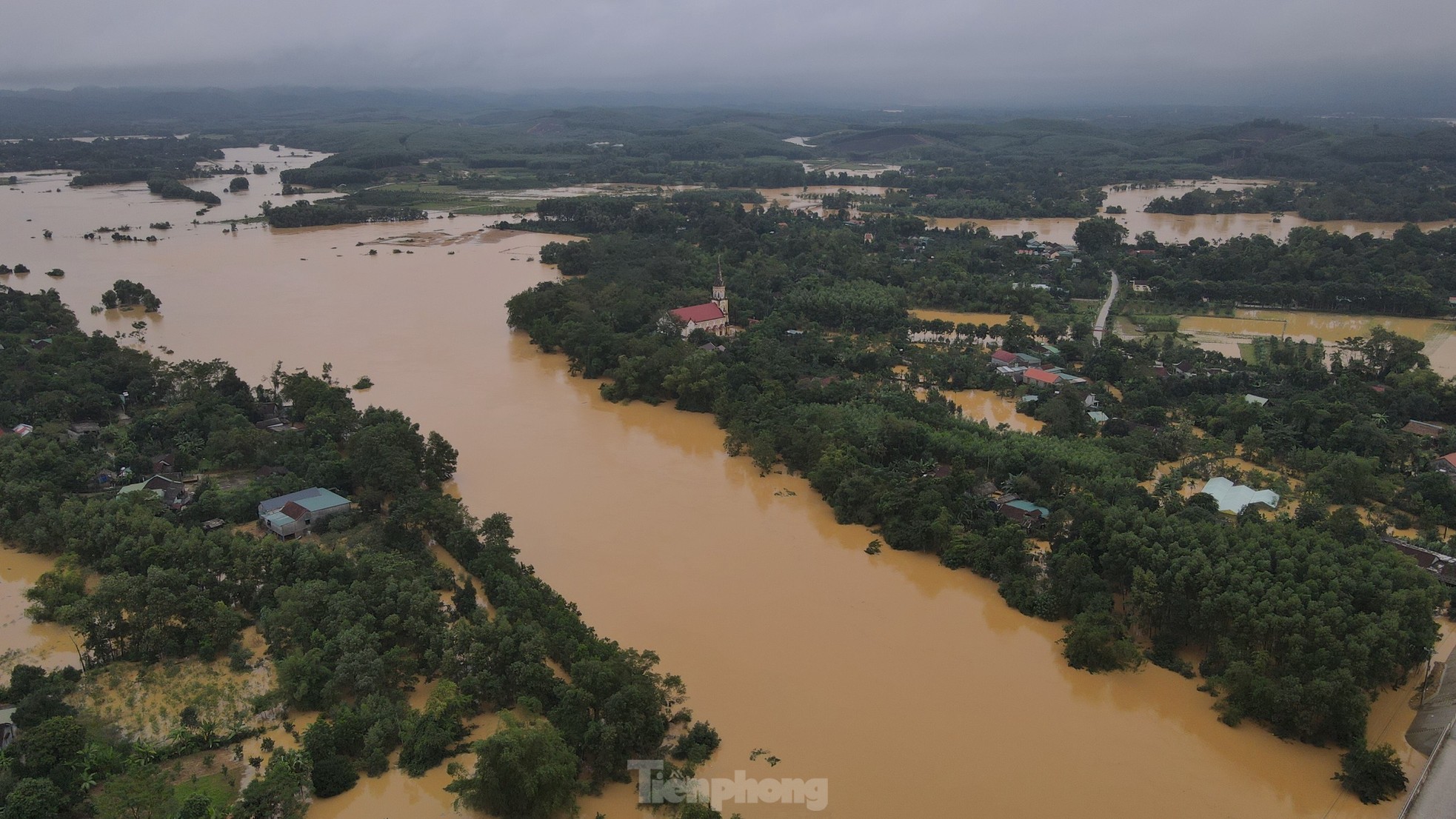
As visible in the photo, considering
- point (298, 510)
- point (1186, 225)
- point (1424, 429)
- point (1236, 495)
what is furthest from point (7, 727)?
point (1186, 225)

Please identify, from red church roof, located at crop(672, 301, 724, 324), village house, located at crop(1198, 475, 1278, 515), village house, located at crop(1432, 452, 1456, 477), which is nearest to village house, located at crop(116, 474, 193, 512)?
red church roof, located at crop(672, 301, 724, 324)

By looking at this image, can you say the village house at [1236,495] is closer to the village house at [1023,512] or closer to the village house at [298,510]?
the village house at [1023,512]

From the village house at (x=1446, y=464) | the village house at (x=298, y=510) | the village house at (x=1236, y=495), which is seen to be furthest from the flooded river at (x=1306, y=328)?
the village house at (x=298, y=510)

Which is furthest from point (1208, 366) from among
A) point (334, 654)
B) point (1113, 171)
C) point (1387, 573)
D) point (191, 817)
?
point (1113, 171)

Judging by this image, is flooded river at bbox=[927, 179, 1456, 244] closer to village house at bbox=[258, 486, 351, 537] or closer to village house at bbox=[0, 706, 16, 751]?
village house at bbox=[258, 486, 351, 537]

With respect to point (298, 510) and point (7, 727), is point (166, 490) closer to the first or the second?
point (298, 510)

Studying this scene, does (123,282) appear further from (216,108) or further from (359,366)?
(216,108)

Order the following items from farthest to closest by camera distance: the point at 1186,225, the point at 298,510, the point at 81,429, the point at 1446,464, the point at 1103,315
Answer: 1. the point at 1186,225
2. the point at 1103,315
3. the point at 81,429
4. the point at 1446,464
5. the point at 298,510
